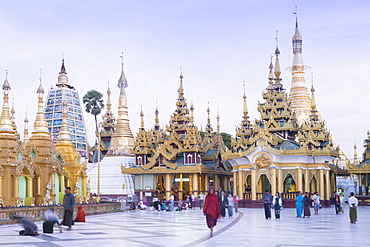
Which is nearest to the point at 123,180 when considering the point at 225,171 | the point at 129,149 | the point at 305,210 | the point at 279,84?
the point at 129,149

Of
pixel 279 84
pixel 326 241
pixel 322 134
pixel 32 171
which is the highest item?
pixel 279 84

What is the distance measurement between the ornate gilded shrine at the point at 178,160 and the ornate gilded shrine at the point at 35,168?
11.9 m

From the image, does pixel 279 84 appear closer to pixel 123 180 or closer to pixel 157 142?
pixel 157 142

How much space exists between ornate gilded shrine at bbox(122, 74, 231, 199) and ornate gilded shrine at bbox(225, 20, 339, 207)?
5296 millimetres

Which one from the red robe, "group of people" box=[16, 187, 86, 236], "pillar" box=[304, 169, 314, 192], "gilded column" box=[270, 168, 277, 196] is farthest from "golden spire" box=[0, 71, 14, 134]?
"pillar" box=[304, 169, 314, 192]

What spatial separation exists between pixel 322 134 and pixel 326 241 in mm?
34960

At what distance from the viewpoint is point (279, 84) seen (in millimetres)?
53875

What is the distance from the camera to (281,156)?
47.0 m

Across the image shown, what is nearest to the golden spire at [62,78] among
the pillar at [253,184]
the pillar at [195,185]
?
the pillar at [195,185]

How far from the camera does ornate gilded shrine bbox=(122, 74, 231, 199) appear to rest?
5531 cm

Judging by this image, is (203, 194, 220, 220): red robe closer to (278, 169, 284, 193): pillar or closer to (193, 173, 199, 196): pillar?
(278, 169, 284, 193): pillar

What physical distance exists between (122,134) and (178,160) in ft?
32.3

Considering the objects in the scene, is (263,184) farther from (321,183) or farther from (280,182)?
(321,183)

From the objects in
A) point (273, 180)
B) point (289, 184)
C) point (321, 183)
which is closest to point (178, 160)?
point (289, 184)
